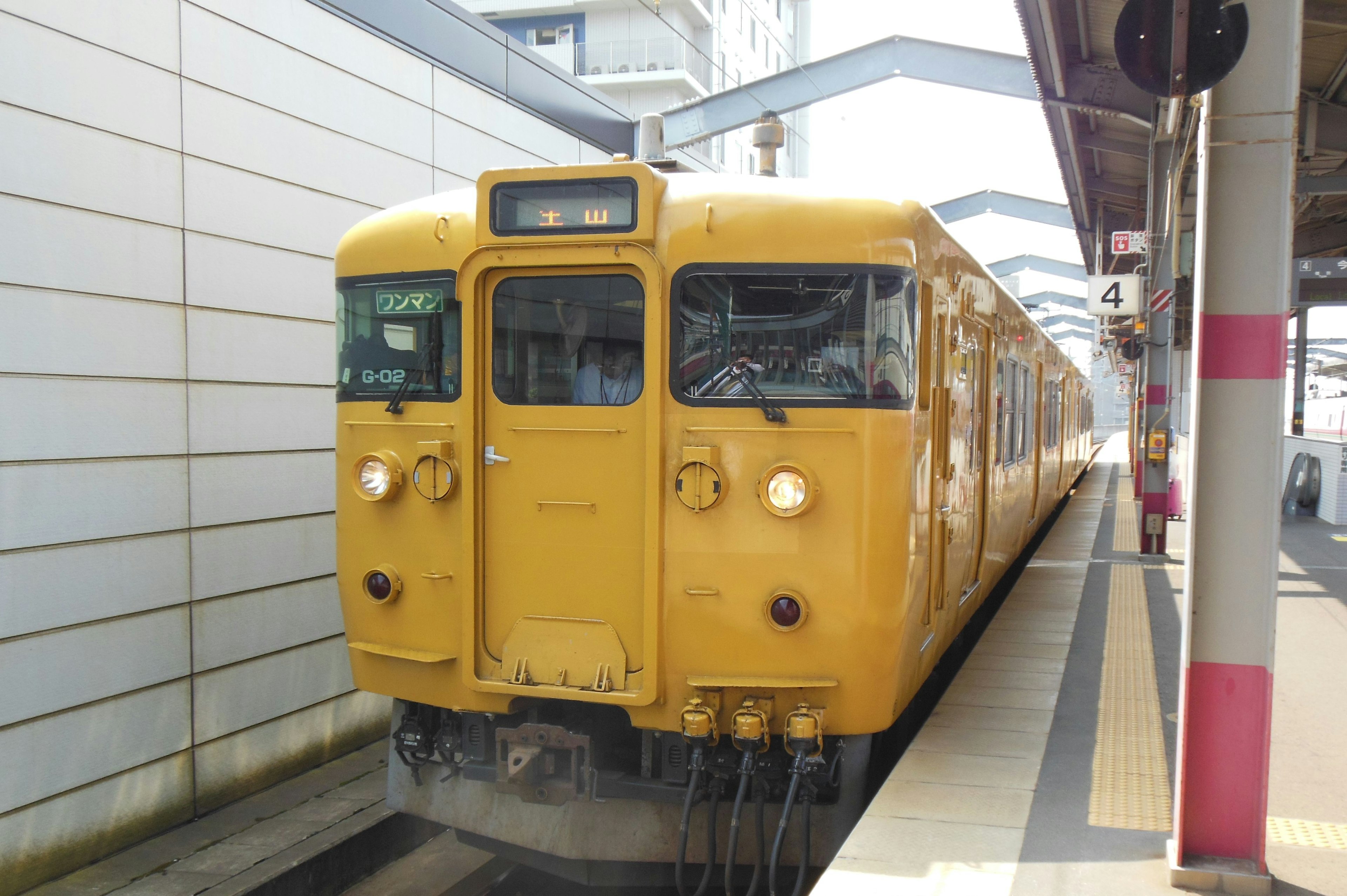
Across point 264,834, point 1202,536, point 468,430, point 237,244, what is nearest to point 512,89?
point 237,244

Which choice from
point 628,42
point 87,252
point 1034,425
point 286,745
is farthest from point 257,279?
point 628,42

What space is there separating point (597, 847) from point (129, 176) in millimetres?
3726

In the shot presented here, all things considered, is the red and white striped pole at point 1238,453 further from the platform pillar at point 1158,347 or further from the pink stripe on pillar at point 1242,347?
the platform pillar at point 1158,347

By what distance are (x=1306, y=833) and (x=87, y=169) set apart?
5688 millimetres

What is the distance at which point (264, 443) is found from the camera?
234 inches

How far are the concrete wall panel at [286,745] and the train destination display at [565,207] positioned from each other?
3.33 meters

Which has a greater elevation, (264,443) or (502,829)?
(264,443)

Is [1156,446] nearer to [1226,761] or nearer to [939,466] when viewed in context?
[939,466]

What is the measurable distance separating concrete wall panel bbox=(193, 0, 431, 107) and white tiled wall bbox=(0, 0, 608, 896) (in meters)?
0.02

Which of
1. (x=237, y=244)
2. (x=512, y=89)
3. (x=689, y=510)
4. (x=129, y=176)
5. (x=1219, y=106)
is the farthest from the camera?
(x=512, y=89)

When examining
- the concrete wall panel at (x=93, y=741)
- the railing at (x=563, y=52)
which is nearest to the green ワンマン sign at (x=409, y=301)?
the concrete wall panel at (x=93, y=741)

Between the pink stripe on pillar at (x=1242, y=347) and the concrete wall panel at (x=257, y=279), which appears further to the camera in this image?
the concrete wall panel at (x=257, y=279)

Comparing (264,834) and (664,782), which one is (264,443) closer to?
(264,834)

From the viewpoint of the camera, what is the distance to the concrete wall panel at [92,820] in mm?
4535
